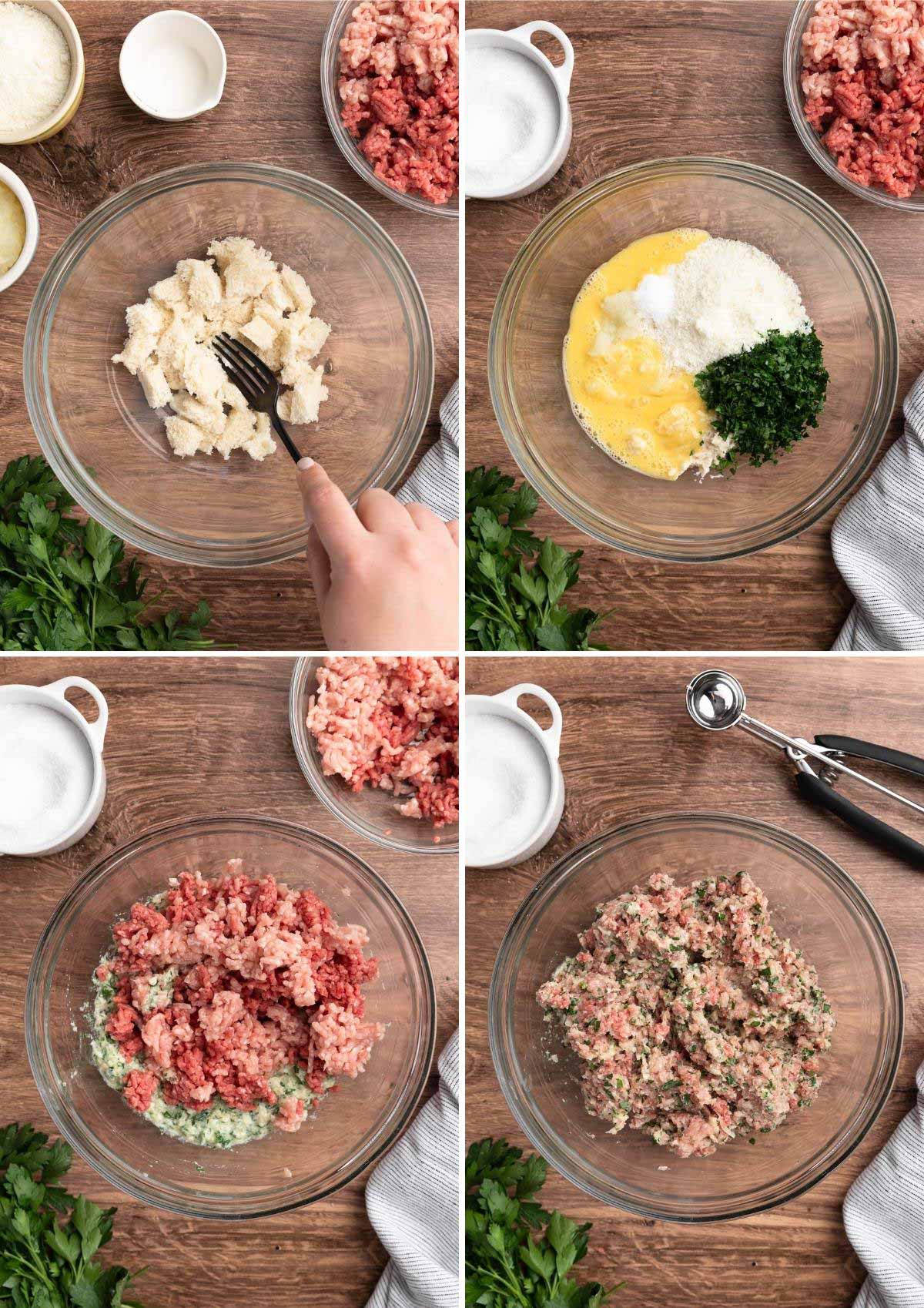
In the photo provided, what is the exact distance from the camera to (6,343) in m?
1.08

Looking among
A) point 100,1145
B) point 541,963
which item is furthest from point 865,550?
point 100,1145

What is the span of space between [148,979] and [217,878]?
15cm

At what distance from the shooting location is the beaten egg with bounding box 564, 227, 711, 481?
100 cm

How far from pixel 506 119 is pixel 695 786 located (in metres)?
0.99

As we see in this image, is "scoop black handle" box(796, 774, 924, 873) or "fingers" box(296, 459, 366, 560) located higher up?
"fingers" box(296, 459, 366, 560)

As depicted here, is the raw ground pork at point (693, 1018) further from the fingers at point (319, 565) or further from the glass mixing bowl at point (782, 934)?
the fingers at point (319, 565)

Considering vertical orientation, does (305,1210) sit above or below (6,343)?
below

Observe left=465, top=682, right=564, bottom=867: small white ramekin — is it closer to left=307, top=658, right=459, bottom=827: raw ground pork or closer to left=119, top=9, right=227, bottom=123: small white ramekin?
left=307, top=658, right=459, bottom=827: raw ground pork


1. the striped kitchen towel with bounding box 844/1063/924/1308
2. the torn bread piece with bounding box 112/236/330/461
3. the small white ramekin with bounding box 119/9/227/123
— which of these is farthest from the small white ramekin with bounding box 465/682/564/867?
the small white ramekin with bounding box 119/9/227/123

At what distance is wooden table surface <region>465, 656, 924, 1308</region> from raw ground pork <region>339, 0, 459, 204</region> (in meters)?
0.71

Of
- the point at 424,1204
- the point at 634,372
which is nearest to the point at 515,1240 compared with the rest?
the point at 424,1204

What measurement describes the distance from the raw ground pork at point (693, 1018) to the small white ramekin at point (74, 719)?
0.70 metres

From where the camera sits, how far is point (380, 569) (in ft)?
3.19

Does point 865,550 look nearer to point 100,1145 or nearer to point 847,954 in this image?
point 847,954
